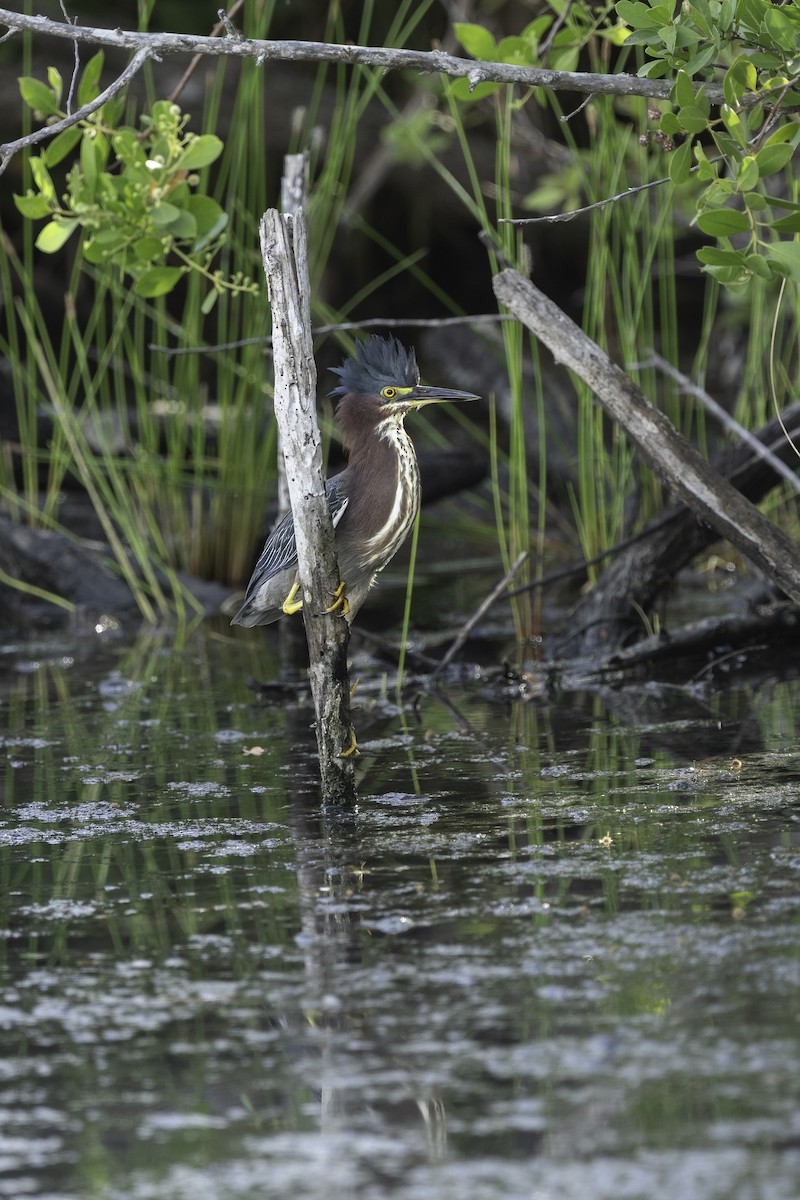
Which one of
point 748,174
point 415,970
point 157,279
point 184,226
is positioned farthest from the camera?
point 157,279

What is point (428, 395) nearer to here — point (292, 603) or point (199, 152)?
point (292, 603)

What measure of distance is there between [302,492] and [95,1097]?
1.47 m

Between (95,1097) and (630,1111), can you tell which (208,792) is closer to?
(95,1097)

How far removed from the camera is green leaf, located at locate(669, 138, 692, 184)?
10.5 ft

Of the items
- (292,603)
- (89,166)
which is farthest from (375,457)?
(89,166)

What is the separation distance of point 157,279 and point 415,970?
2.24m

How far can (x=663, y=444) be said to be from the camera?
3.94 m

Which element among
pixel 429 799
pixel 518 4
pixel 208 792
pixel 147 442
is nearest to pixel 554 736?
pixel 429 799

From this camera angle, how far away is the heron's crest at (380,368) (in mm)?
3908

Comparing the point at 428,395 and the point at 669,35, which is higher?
the point at 669,35

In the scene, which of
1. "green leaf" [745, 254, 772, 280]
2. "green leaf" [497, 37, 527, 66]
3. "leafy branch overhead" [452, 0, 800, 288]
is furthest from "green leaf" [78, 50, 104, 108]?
"green leaf" [745, 254, 772, 280]

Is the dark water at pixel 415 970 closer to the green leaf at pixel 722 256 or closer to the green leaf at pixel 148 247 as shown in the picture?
the green leaf at pixel 722 256

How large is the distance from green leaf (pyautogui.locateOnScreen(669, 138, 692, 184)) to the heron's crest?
89 centimetres

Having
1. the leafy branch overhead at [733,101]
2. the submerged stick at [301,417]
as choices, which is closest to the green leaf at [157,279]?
the submerged stick at [301,417]
